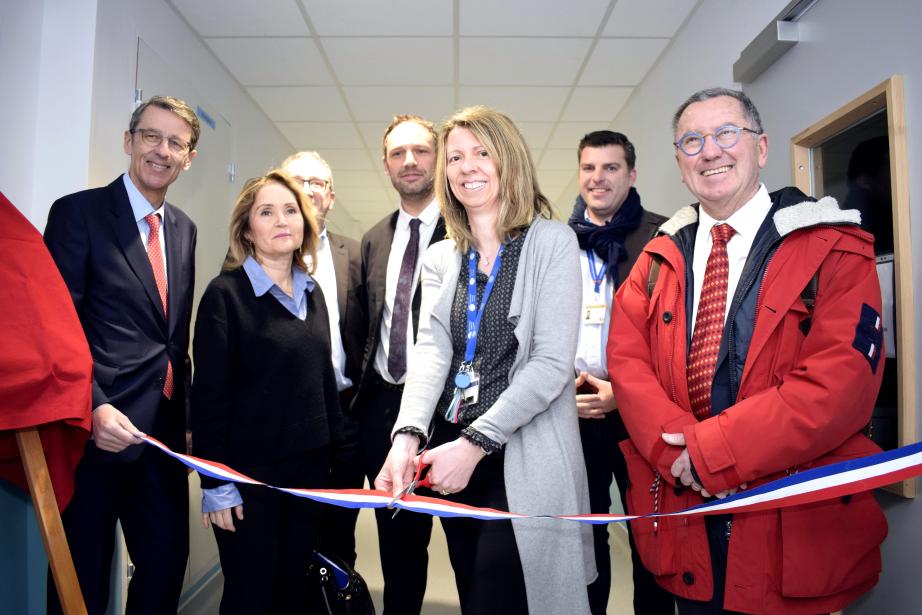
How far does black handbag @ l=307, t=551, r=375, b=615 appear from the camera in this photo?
2119mm

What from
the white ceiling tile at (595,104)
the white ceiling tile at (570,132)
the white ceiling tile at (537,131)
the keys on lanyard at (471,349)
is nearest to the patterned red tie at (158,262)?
the keys on lanyard at (471,349)

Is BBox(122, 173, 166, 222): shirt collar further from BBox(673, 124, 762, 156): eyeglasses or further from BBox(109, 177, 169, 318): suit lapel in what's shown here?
BBox(673, 124, 762, 156): eyeglasses

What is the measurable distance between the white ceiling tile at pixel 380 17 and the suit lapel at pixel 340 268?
5.36ft

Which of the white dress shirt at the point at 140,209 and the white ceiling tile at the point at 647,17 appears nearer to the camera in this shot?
the white dress shirt at the point at 140,209

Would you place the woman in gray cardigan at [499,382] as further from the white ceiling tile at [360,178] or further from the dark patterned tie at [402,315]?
the white ceiling tile at [360,178]

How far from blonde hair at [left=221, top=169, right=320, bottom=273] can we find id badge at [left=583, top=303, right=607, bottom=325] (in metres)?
1.04

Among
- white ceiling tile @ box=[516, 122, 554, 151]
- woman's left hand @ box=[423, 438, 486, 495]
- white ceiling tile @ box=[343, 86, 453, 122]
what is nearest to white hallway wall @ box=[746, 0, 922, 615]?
woman's left hand @ box=[423, 438, 486, 495]

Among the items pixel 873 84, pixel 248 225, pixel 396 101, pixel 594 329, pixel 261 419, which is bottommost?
pixel 261 419

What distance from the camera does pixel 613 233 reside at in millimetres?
2381

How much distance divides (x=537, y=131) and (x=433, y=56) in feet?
5.52

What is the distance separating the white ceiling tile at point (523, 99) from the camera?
15.2ft

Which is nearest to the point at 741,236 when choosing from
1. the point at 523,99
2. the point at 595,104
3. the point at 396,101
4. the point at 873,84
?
the point at 873,84

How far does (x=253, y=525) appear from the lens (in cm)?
182

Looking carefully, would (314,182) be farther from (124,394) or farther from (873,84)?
(873,84)
